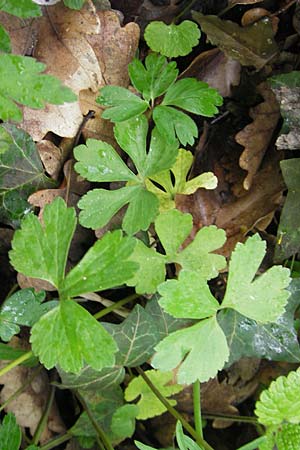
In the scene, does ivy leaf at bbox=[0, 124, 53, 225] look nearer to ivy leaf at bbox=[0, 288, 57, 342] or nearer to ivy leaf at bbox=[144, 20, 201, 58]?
ivy leaf at bbox=[0, 288, 57, 342]

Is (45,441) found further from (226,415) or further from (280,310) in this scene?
(280,310)

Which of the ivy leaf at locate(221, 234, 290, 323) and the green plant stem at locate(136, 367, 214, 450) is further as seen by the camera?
the green plant stem at locate(136, 367, 214, 450)

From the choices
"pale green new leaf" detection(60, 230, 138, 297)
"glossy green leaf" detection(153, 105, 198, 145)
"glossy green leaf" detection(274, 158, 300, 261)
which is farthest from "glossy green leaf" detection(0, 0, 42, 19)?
"glossy green leaf" detection(274, 158, 300, 261)

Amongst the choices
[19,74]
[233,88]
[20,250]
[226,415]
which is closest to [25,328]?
[20,250]

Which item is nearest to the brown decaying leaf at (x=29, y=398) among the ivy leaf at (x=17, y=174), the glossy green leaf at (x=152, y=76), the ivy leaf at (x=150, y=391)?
the ivy leaf at (x=150, y=391)

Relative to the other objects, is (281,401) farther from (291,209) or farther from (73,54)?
(73,54)

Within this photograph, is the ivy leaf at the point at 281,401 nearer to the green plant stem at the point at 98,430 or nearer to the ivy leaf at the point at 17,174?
the green plant stem at the point at 98,430
